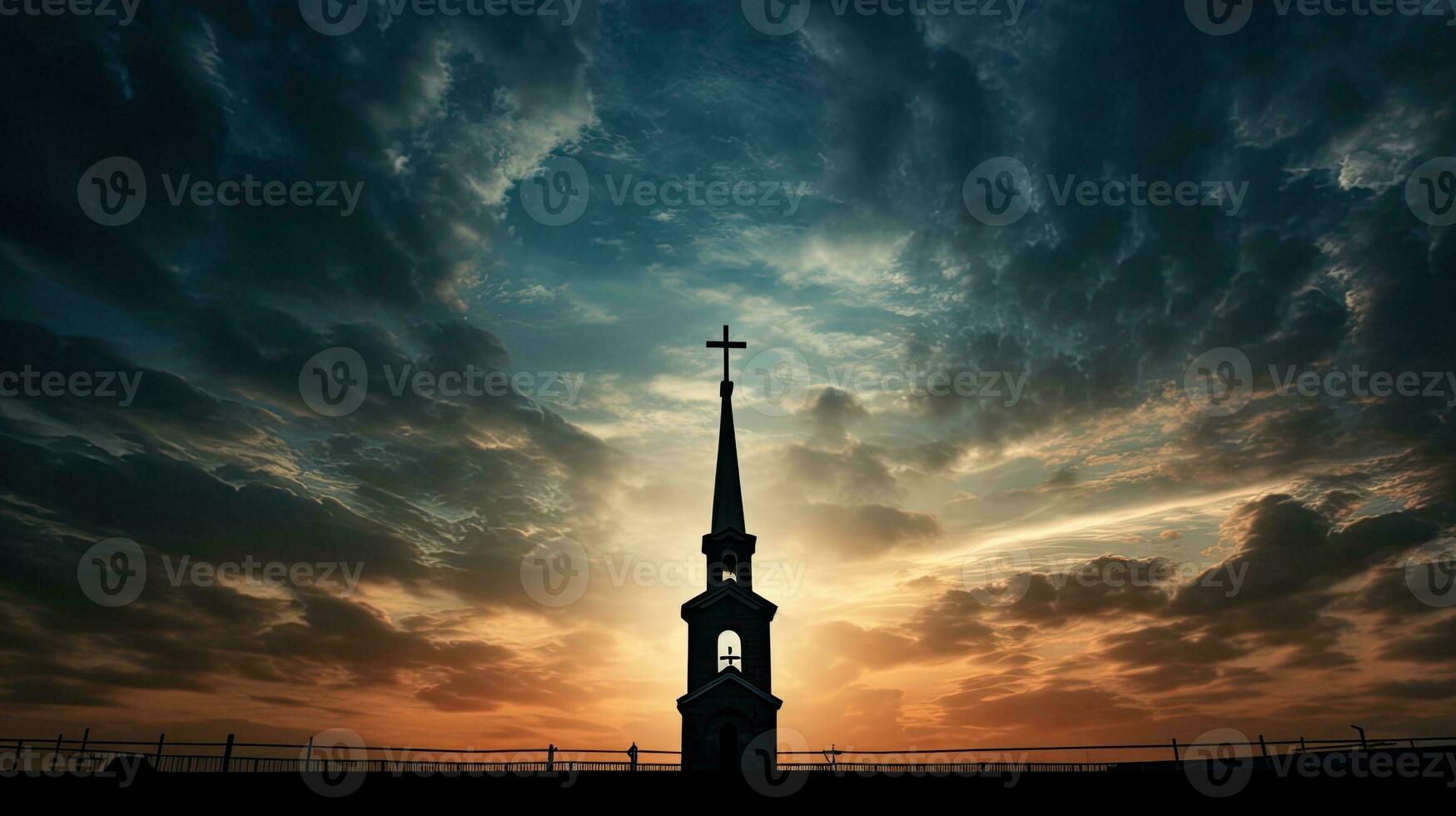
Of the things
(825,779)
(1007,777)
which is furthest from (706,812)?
(1007,777)

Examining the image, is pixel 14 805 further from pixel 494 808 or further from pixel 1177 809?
pixel 1177 809

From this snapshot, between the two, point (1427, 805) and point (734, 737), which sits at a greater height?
point (734, 737)

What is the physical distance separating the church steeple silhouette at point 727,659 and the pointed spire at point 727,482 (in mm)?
46

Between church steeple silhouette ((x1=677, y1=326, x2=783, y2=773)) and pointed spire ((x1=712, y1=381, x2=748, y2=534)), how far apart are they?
46 mm

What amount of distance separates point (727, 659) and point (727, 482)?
25.9 ft

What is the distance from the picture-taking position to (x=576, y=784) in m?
17.7

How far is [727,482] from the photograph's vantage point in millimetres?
36656

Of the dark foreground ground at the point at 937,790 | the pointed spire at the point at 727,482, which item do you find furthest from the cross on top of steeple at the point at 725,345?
the dark foreground ground at the point at 937,790

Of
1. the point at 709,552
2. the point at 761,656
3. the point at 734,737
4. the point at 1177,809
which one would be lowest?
the point at 1177,809

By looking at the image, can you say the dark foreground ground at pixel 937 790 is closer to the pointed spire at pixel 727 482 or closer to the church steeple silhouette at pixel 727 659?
the church steeple silhouette at pixel 727 659

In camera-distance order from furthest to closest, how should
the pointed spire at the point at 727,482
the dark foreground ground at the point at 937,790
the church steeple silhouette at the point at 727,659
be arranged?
the pointed spire at the point at 727,482 → the church steeple silhouette at the point at 727,659 → the dark foreground ground at the point at 937,790

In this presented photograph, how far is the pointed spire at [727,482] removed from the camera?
35.4 metres

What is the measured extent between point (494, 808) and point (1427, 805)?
66.4 ft

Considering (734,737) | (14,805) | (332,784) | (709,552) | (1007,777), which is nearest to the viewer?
(14,805)
